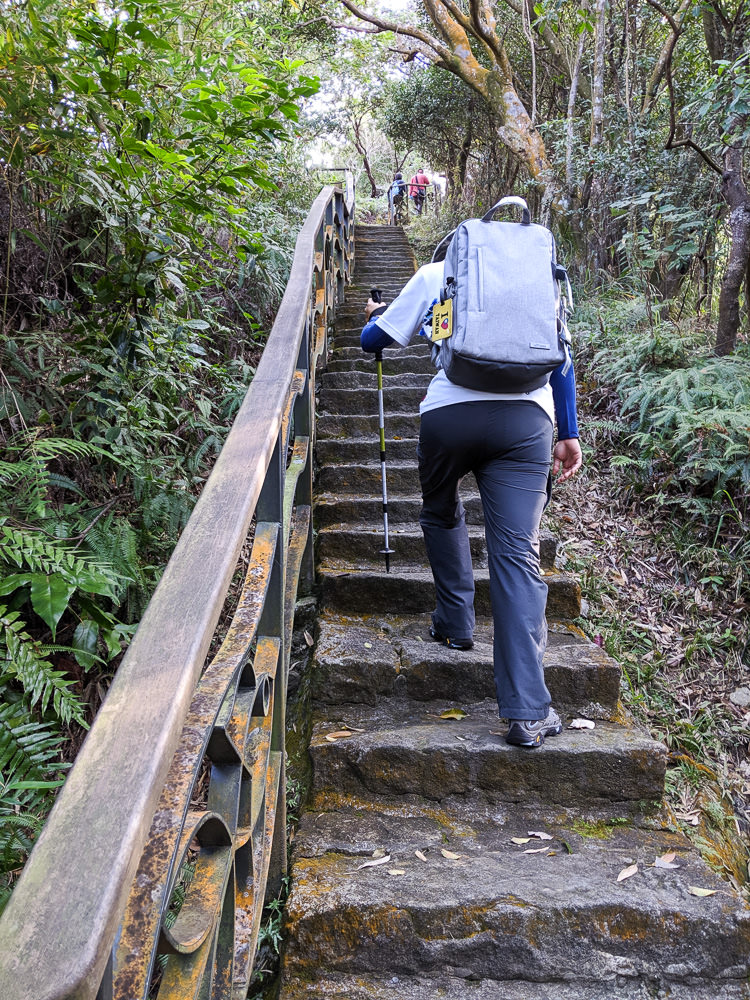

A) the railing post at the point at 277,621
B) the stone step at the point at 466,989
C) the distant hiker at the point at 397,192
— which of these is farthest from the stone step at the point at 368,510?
the distant hiker at the point at 397,192

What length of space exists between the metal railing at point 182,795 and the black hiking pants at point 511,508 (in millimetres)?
646

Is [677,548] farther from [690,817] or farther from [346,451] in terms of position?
[346,451]

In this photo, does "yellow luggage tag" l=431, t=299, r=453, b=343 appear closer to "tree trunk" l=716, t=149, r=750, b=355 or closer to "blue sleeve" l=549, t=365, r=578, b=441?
"blue sleeve" l=549, t=365, r=578, b=441

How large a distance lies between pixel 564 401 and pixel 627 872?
1595 millimetres

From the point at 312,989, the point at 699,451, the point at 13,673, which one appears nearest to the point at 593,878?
the point at 312,989

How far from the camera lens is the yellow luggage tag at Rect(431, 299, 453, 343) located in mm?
2387

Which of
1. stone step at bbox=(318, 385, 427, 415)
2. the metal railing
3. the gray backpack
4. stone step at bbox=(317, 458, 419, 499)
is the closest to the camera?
the metal railing

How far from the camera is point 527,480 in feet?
7.98

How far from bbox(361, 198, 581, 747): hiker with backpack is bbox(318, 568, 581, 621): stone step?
29.8 inches

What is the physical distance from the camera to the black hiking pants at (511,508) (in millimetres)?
2338

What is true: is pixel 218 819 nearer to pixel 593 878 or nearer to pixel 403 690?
pixel 593 878

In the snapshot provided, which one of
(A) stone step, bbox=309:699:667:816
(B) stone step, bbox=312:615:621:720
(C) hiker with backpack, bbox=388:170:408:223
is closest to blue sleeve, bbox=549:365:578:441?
(B) stone step, bbox=312:615:621:720

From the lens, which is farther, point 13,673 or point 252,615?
point 13,673

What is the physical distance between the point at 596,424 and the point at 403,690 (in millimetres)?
2704
